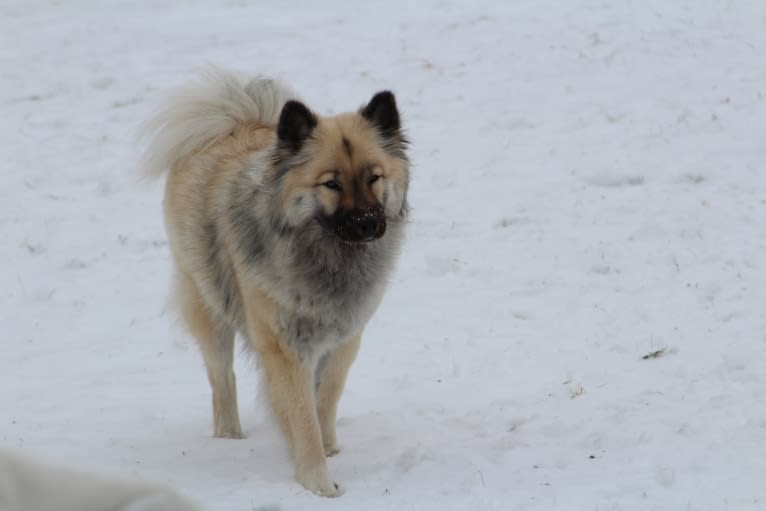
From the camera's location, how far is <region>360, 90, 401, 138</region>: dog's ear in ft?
14.9

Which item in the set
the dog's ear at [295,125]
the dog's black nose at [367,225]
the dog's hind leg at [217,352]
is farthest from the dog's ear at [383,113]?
the dog's hind leg at [217,352]

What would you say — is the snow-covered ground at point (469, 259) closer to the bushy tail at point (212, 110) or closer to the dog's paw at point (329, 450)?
the dog's paw at point (329, 450)

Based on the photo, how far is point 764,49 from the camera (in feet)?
33.6

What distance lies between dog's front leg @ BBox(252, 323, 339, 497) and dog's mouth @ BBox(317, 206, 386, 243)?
0.62 meters

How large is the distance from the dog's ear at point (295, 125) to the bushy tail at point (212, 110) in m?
0.88

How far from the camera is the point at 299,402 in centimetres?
456

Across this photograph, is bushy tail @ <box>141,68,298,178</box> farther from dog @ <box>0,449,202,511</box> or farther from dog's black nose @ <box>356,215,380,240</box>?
dog @ <box>0,449,202,511</box>

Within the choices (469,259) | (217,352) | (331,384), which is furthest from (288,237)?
(469,259)

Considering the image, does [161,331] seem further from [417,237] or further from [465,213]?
[465,213]

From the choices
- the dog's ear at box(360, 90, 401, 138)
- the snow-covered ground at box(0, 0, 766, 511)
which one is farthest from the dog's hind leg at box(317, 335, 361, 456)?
the dog's ear at box(360, 90, 401, 138)

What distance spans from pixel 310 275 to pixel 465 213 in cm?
365

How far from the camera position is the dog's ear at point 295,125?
439 cm

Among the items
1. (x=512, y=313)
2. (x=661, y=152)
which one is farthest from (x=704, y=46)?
(x=512, y=313)

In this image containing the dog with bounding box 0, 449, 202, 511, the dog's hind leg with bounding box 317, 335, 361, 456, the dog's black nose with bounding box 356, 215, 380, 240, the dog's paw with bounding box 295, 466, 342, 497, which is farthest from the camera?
the dog's hind leg with bounding box 317, 335, 361, 456
